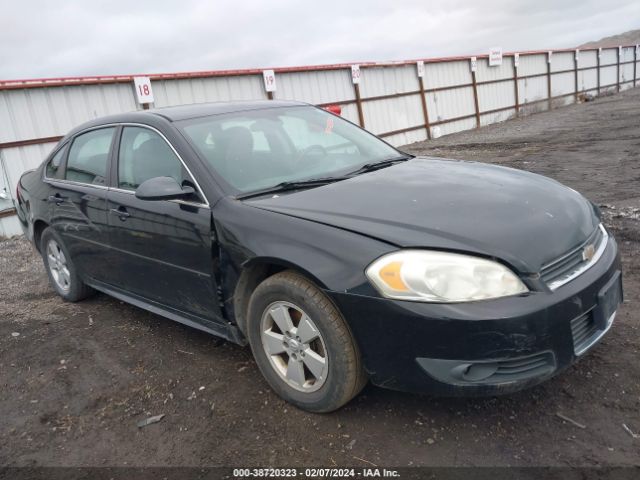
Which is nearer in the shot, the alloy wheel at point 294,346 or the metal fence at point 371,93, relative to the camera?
the alloy wheel at point 294,346

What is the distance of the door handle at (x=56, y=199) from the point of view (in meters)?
4.34

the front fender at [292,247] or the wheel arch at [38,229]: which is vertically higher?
the front fender at [292,247]

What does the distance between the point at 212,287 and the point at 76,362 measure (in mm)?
1452

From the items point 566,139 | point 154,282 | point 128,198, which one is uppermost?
point 128,198

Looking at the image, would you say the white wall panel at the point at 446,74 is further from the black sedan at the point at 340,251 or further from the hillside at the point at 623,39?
the hillside at the point at 623,39

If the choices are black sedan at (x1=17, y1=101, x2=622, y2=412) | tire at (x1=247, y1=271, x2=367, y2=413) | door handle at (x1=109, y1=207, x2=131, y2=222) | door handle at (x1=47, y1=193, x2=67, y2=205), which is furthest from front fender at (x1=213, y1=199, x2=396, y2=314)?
door handle at (x1=47, y1=193, x2=67, y2=205)

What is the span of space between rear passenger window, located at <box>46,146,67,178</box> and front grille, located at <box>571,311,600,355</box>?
411cm

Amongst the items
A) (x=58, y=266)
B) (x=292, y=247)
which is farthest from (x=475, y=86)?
(x=292, y=247)

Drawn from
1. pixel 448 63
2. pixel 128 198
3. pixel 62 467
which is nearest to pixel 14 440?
pixel 62 467

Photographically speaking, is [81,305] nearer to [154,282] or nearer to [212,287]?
[154,282]

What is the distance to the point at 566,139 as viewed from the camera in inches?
554

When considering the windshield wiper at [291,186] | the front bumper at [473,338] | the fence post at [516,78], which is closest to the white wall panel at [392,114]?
the fence post at [516,78]

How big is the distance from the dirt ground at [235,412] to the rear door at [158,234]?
45cm

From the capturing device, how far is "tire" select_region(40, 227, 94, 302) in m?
4.60
